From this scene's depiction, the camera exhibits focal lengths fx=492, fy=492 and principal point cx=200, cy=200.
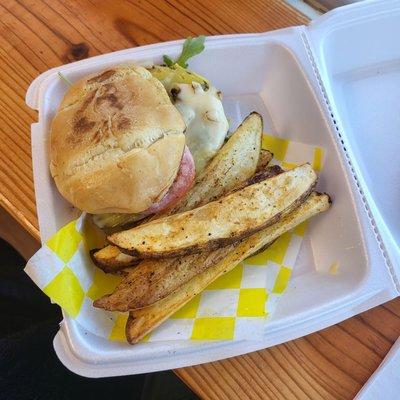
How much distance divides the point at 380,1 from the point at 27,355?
1.32m

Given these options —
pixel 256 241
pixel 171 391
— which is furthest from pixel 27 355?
pixel 256 241

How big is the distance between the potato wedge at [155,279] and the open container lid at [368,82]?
520 millimetres

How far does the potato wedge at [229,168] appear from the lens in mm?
1001

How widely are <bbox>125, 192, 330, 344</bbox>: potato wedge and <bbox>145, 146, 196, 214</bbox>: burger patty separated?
160 mm

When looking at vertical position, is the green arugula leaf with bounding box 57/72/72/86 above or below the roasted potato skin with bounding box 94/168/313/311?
above

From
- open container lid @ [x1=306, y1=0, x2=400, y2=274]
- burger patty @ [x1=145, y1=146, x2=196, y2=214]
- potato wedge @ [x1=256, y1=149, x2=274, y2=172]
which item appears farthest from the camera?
open container lid @ [x1=306, y1=0, x2=400, y2=274]

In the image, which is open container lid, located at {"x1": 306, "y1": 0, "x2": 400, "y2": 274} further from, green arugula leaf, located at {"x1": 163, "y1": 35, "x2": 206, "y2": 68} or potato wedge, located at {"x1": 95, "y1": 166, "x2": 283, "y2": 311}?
potato wedge, located at {"x1": 95, "y1": 166, "x2": 283, "y2": 311}

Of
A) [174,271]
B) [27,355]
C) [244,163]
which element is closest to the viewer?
[174,271]

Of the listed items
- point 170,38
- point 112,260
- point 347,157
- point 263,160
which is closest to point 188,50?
point 170,38

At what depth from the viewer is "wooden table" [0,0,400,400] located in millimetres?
945

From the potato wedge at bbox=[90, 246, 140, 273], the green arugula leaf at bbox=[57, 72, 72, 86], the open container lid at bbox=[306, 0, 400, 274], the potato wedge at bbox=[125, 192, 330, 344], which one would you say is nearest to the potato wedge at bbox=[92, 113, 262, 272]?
the potato wedge at bbox=[90, 246, 140, 273]

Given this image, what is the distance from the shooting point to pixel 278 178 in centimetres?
97

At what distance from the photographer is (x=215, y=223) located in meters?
0.89

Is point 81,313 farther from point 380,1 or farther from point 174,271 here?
point 380,1
